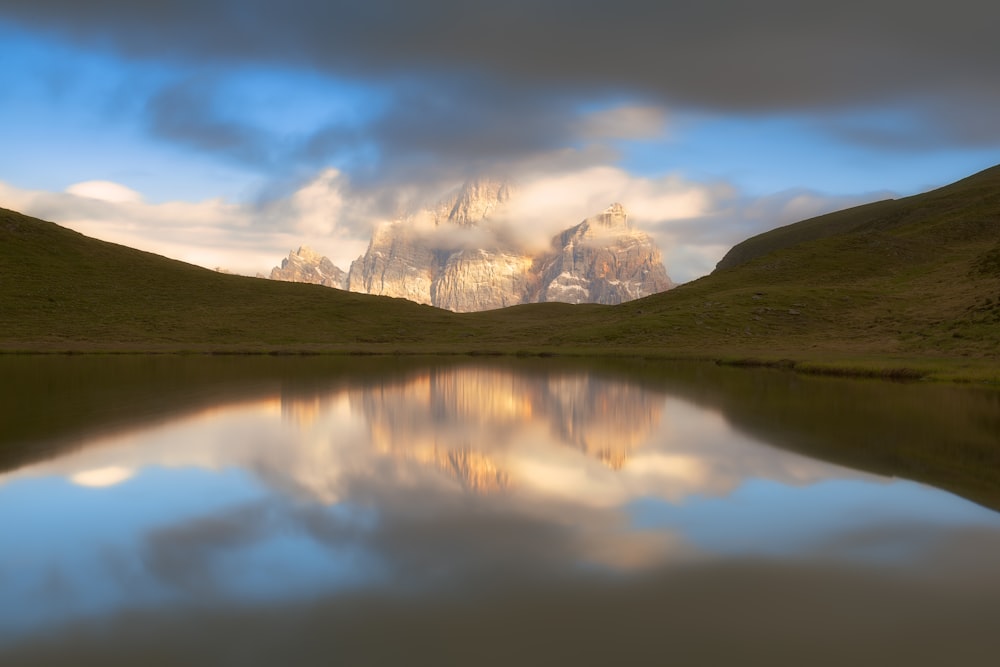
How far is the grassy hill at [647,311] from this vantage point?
235ft

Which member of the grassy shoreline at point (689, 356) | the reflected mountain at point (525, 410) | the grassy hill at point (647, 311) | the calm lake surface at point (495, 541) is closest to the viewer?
the calm lake surface at point (495, 541)

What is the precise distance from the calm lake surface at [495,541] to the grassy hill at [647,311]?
3205 centimetres

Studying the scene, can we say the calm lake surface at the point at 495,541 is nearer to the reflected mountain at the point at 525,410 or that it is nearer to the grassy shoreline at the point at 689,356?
the reflected mountain at the point at 525,410

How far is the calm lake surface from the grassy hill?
3205 cm

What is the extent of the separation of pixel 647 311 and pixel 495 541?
104930mm

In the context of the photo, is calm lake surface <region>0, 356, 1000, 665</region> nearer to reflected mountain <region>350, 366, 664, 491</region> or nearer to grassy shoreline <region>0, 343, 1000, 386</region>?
reflected mountain <region>350, 366, 664, 491</region>

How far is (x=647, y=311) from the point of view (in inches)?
4498

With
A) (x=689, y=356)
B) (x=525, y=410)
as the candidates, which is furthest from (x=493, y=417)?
→ (x=689, y=356)

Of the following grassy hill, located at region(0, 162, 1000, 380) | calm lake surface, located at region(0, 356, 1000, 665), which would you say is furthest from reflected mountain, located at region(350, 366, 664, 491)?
grassy hill, located at region(0, 162, 1000, 380)

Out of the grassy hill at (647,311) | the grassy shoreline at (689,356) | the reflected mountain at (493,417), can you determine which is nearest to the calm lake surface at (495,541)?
the reflected mountain at (493,417)

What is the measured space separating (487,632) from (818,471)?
11.6 meters

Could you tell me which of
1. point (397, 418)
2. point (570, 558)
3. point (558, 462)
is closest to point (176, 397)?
point (397, 418)

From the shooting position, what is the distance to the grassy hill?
235 ft

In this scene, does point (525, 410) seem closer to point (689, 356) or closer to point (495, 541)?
point (495, 541)
